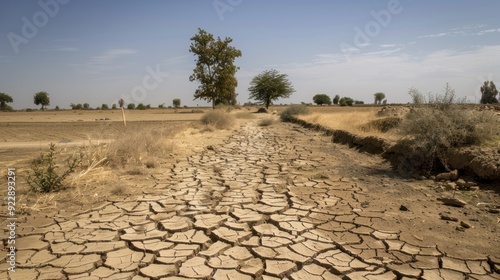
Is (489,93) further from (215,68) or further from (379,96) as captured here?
(379,96)

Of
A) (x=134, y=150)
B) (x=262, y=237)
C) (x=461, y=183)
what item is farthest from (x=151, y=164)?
(x=461, y=183)

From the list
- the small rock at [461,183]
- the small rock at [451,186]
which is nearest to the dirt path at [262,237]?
the small rock at [451,186]

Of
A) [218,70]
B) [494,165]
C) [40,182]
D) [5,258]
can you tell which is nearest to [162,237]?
[5,258]

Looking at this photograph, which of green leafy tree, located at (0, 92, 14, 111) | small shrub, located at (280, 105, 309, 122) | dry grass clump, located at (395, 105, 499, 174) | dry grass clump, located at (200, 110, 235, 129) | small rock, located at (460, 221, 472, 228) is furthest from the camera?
green leafy tree, located at (0, 92, 14, 111)

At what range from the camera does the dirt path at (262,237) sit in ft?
7.41

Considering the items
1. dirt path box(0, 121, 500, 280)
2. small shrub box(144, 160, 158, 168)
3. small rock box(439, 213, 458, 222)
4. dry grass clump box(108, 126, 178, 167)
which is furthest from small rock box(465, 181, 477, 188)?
dry grass clump box(108, 126, 178, 167)

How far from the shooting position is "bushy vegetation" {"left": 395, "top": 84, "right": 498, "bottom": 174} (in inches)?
188

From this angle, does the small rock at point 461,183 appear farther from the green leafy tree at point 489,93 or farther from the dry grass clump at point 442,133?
the green leafy tree at point 489,93

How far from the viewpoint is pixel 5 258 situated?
2414 millimetres

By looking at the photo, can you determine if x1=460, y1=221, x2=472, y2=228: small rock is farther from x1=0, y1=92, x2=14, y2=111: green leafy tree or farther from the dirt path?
x1=0, y1=92, x2=14, y2=111: green leafy tree

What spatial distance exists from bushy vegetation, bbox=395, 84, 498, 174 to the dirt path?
773 mm

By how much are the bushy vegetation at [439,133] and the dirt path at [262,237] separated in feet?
2.54

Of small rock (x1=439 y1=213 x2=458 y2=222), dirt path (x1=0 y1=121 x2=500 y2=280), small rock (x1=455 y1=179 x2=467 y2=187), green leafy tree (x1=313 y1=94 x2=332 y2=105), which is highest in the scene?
green leafy tree (x1=313 y1=94 x2=332 y2=105)

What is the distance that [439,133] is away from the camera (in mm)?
4871
